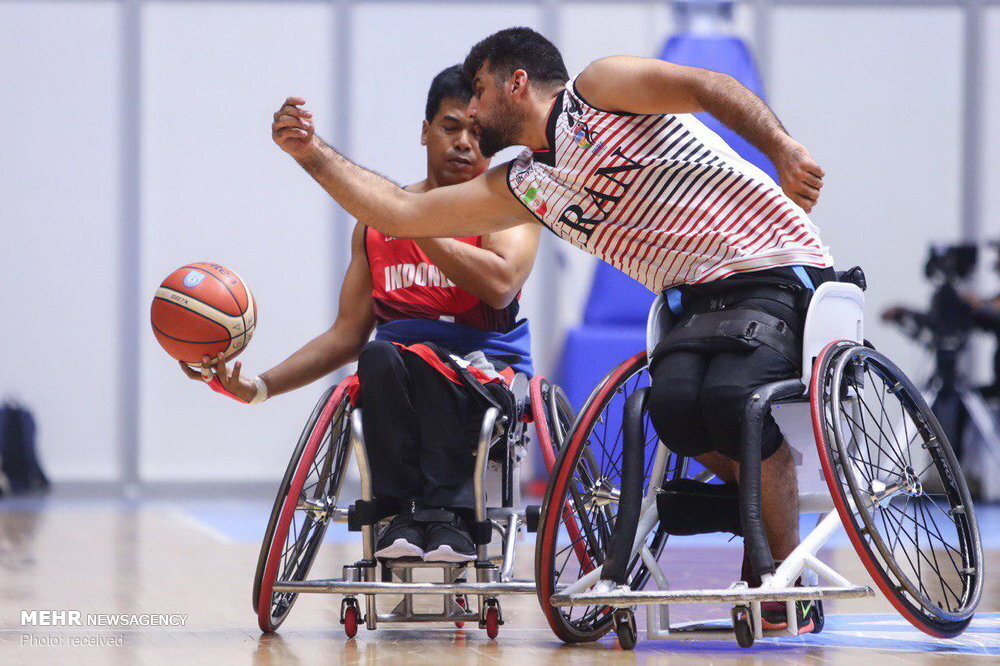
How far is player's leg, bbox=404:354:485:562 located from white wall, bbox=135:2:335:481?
5633 mm

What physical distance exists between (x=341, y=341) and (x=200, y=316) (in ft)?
1.43

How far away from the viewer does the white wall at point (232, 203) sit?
8.14m

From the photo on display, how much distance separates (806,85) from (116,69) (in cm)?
424

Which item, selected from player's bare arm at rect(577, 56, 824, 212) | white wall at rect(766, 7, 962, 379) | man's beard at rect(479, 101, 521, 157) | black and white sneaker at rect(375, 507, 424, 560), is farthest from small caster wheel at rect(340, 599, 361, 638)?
white wall at rect(766, 7, 962, 379)

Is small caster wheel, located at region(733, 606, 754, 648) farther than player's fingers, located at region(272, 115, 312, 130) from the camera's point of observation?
No

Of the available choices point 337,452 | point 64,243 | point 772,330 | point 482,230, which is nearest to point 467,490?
point 337,452

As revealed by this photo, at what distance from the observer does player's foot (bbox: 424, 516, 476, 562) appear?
2420 millimetres

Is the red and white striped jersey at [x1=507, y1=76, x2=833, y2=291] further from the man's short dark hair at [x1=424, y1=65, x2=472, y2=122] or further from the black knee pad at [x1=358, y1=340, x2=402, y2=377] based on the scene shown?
the man's short dark hair at [x1=424, y1=65, x2=472, y2=122]

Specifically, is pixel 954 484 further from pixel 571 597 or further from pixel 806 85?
pixel 806 85

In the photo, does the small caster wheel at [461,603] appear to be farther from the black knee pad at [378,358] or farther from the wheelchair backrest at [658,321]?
the wheelchair backrest at [658,321]

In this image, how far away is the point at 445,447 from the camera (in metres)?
2.54

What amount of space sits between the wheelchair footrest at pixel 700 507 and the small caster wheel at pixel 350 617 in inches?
23.4

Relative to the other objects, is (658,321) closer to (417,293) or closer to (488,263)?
(488,263)

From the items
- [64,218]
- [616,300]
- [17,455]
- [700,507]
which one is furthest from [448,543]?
[64,218]
